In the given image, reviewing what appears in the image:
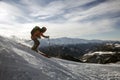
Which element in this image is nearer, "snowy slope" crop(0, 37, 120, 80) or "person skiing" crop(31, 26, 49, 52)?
"snowy slope" crop(0, 37, 120, 80)

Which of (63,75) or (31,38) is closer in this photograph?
(63,75)

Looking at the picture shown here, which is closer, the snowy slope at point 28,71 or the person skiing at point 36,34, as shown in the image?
the snowy slope at point 28,71

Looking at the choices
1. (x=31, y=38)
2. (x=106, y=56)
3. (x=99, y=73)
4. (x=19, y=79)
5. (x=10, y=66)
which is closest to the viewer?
(x=19, y=79)

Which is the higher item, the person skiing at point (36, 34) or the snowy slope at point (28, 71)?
the person skiing at point (36, 34)

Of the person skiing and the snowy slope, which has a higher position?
the person skiing

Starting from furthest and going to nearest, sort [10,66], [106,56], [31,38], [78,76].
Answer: [106,56], [31,38], [78,76], [10,66]

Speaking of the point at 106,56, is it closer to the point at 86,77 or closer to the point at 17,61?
the point at 86,77

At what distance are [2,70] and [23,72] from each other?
97 centimetres

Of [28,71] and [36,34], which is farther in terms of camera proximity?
[36,34]

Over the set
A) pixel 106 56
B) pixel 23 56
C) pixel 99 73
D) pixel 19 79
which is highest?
pixel 23 56

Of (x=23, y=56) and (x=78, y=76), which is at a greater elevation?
(x=23, y=56)

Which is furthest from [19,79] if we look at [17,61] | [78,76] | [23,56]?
[78,76]

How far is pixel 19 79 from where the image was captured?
28.4ft

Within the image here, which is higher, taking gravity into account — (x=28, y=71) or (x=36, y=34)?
(x=36, y=34)
